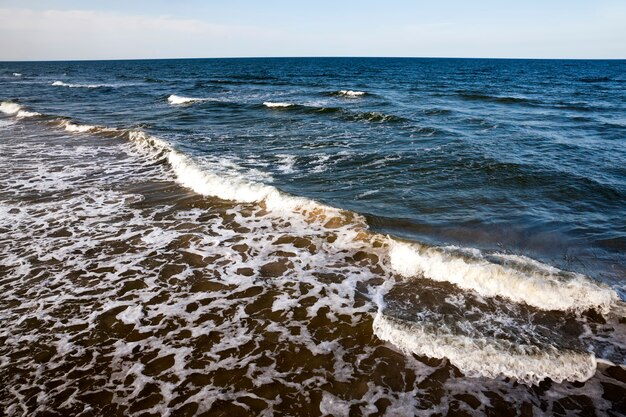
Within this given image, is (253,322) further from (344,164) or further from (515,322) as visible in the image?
(344,164)

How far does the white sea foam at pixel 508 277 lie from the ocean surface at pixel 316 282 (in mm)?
33

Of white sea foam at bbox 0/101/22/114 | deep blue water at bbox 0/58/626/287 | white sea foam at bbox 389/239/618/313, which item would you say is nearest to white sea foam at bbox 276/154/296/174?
deep blue water at bbox 0/58/626/287

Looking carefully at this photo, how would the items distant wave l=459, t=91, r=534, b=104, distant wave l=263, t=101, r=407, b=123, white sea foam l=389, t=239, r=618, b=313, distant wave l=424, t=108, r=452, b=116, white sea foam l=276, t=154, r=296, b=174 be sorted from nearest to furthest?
1. white sea foam l=389, t=239, r=618, b=313
2. white sea foam l=276, t=154, r=296, b=174
3. distant wave l=263, t=101, r=407, b=123
4. distant wave l=424, t=108, r=452, b=116
5. distant wave l=459, t=91, r=534, b=104

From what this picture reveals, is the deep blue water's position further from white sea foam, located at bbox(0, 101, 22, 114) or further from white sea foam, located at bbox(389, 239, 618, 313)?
white sea foam, located at bbox(0, 101, 22, 114)

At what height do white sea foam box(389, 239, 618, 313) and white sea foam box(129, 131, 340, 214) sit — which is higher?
white sea foam box(129, 131, 340, 214)

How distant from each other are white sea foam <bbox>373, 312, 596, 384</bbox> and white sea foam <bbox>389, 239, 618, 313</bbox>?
52.4 inches

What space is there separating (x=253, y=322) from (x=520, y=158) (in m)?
12.6

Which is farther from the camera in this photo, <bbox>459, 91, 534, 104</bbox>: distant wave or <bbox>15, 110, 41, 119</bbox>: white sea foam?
<bbox>459, 91, 534, 104</bbox>: distant wave

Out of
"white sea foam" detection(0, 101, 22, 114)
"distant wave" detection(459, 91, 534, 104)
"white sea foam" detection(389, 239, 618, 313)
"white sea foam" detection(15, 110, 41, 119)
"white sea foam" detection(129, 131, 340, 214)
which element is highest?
"distant wave" detection(459, 91, 534, 104)

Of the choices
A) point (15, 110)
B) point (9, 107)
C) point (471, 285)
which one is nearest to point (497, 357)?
point (471, 285)

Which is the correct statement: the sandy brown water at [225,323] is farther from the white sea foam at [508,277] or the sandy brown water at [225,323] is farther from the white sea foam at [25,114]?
the white sea foam at [25,114]

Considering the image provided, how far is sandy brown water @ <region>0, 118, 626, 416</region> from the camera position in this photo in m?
4.82

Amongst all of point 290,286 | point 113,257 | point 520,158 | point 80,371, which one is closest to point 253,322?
point 290,286

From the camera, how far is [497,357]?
5359 millimetres
